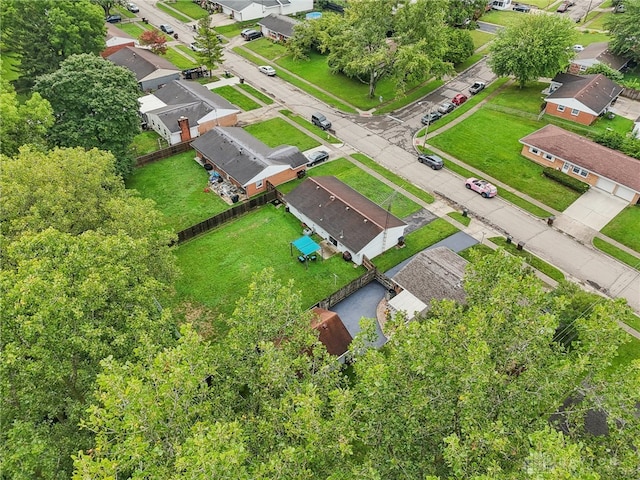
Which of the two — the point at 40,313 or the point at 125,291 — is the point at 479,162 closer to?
the point at 125,291

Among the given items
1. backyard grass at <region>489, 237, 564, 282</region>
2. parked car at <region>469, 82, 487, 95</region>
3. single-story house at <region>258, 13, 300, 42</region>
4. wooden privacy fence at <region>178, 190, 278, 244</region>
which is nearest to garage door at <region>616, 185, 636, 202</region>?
backyard grass at <region>489, 237, 564, 282</region>

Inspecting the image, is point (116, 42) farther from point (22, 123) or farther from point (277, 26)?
point (22, 123)

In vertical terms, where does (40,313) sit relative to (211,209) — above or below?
above

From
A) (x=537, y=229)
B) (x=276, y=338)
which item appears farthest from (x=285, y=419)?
(x=537, y=229)

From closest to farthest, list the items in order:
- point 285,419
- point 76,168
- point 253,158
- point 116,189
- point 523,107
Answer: point 285,419
point 76,168
point 116,189
point 253,158
point 523,107

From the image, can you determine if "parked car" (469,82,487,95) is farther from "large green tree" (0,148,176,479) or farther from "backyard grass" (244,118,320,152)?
"large green tree" (0,148,176,479)

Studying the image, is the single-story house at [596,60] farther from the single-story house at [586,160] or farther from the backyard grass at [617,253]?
the backyard grass at [617,253]
